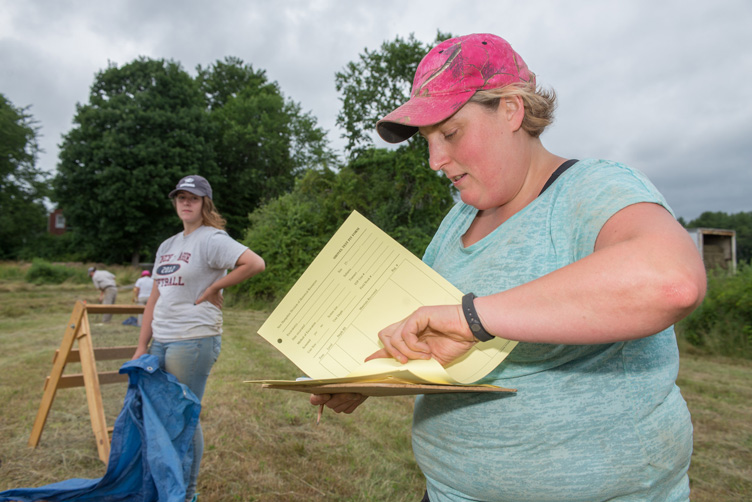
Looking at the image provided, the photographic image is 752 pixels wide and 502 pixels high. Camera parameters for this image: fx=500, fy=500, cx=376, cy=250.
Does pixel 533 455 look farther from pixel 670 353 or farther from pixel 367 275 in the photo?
pixel 367 275

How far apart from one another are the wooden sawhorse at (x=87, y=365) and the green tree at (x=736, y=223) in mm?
39468

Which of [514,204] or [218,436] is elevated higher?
[514,204]

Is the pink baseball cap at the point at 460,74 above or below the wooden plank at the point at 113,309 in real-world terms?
above

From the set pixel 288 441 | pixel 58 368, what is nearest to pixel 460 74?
pixel 288 441

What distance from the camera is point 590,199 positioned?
2.85 feet

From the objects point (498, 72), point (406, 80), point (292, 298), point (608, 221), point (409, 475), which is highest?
point (406, 80)

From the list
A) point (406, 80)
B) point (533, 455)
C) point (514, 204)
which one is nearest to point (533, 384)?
point (533, 455)

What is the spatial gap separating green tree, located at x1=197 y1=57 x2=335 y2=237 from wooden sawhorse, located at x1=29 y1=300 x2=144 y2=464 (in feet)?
83.1

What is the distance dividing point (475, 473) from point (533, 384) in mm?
240

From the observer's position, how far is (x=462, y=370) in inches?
39.2

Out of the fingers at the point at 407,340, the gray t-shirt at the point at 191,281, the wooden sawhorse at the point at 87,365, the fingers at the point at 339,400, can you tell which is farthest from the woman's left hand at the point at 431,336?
the wooden sawhorse at the point at 87,365

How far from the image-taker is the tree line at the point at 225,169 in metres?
13.9

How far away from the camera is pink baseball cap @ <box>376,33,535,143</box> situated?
40.4 inches

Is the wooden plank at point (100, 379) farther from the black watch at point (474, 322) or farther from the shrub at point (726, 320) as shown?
the shrub at point (726, 320)
